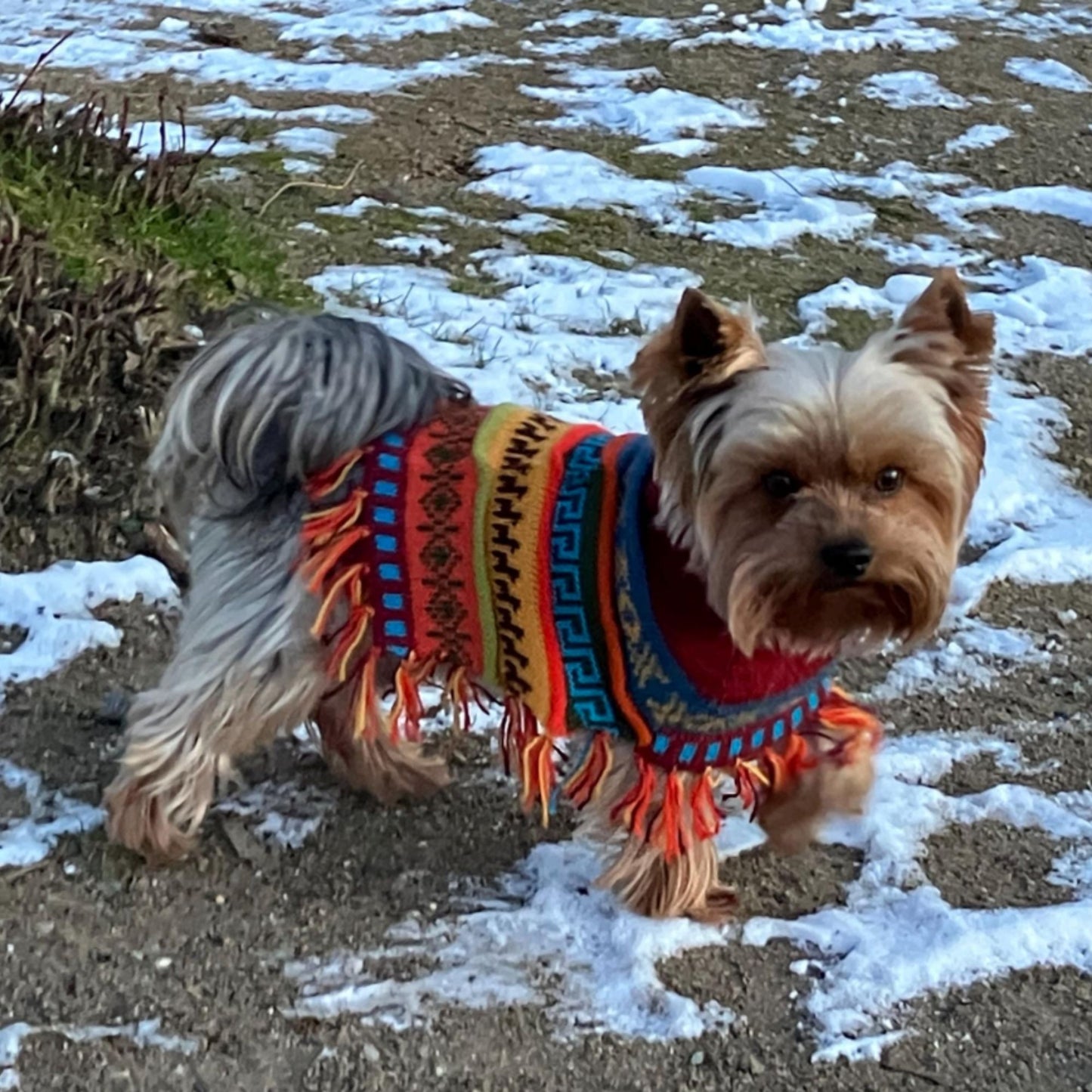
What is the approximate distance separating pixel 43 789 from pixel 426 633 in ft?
3.74

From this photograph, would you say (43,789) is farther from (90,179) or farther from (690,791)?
(90,179)

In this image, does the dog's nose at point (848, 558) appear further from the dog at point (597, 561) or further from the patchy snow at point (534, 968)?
the patchy snow at point (534, 968)

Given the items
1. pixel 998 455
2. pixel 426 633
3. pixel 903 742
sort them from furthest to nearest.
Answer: pixel 998 455, pixel 903 742, pixel 426 633

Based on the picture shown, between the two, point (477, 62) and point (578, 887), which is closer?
point (578, 887)

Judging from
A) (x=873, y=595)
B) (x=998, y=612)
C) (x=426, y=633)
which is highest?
(x=873, y=595)

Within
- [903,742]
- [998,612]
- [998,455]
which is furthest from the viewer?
[998,455]

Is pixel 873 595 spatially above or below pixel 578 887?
above

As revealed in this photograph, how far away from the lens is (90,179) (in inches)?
224

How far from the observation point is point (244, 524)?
140 inches

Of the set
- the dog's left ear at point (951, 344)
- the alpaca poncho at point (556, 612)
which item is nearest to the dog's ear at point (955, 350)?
the dog's left ear at point (951, 344)

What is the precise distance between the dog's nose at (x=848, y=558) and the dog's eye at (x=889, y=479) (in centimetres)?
14

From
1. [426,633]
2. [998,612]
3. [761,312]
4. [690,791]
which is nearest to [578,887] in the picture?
[690,791]

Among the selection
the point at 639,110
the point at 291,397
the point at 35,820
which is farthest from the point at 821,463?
the point at 639,110

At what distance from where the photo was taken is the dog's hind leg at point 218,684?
3514mm
